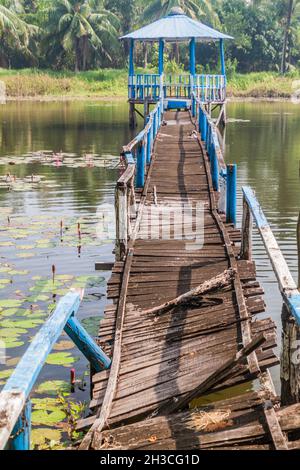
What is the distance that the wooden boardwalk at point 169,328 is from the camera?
17.5ft

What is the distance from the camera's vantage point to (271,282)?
1190 cm

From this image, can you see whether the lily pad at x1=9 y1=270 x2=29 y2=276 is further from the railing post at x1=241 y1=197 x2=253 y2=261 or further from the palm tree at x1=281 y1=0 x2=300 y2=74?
the palm tree at x1=281 y1=0 x2=300 y2=74

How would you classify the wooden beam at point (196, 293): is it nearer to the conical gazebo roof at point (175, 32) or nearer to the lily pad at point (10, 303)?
the lily pad at point (10, 303)

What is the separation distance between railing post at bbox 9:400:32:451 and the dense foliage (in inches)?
2080

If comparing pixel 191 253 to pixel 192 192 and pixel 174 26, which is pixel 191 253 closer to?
pixel 192 192

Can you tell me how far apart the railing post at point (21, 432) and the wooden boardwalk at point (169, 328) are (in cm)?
74

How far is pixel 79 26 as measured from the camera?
56.9 metres

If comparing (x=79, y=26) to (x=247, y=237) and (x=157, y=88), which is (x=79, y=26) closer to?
(x=157, y=88)

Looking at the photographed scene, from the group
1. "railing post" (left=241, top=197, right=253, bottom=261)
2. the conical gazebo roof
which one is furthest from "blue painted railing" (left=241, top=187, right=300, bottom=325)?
the conical gazebo roof

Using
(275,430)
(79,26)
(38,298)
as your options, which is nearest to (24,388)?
(275,430)

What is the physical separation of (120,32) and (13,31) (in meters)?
15.5

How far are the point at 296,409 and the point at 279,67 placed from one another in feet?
209

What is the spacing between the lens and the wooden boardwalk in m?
5.35

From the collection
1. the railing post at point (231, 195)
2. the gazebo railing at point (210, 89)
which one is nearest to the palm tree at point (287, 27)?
the gazebo railing at point (210, 89)
